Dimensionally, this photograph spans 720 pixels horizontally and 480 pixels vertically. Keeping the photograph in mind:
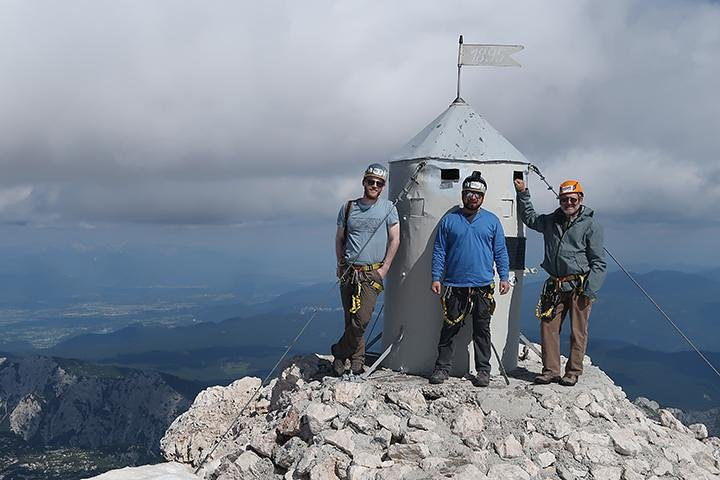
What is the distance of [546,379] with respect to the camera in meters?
9.63

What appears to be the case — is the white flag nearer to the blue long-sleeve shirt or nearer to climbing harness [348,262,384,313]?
the blue long-sleeve shirt

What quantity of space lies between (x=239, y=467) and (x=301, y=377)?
9.32ft

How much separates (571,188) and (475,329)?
8.62ft

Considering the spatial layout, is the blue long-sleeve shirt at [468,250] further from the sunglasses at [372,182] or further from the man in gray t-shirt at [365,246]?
the sunglasses at [372,182]

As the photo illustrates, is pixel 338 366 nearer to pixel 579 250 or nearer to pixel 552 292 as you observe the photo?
pixel 552 292

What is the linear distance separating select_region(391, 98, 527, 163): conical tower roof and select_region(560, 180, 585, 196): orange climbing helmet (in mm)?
1256

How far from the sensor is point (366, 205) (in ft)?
30.9

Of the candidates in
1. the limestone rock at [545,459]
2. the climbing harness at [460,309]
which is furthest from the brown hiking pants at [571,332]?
the limestone rock at [545,459]

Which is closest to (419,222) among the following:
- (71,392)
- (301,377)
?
(301,377)

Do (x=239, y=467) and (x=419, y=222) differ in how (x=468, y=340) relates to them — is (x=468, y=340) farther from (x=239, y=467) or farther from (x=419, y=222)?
(x=239, y=467)

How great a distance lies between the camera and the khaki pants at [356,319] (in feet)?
31.3

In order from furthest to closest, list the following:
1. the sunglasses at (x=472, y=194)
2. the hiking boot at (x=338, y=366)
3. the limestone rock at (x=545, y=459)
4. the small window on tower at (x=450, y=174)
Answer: the hiking boot at (x=338, y=366)
the small window on tower at (x=450, y=174)
the sunglasses at (x=472, y=194)
the limestone rock at (x=545, y=459)

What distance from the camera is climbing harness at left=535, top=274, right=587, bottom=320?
9320mm

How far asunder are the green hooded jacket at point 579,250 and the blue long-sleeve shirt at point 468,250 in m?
0.86
